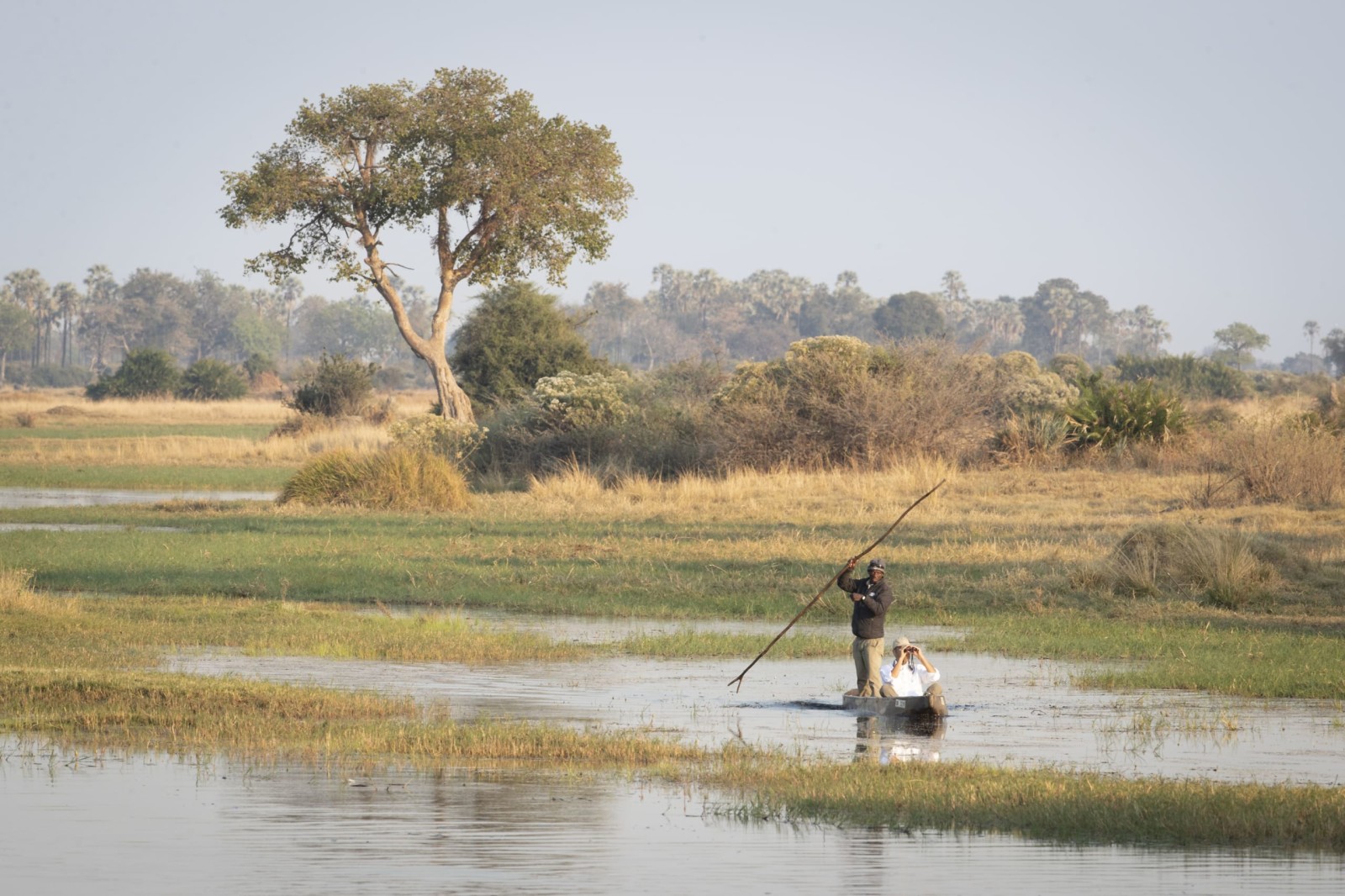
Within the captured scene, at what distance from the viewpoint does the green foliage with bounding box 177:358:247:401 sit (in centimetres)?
9100

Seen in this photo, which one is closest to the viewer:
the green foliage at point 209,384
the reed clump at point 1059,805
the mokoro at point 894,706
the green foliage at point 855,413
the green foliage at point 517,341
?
the reed clump at point 1059,805

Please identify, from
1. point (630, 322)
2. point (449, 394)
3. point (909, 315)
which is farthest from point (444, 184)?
→ point (630, 322)

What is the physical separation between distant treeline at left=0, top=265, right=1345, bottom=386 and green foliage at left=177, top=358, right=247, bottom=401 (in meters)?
55.4

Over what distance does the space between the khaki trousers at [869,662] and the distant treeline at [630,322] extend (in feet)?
448

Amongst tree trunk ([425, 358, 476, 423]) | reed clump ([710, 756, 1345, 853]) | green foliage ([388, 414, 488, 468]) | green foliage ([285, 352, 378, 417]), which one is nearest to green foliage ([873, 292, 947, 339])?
green foliage ([285, 352, 378, 417])

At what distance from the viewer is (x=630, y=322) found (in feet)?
589

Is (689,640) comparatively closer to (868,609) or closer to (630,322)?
(868,609)

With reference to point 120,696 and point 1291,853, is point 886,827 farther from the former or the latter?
point 120,696

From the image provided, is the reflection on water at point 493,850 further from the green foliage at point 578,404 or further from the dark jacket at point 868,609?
the green foliage at point 578,404

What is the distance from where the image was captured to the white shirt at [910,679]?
42.8 ft

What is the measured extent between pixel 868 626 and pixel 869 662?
0.92 ft

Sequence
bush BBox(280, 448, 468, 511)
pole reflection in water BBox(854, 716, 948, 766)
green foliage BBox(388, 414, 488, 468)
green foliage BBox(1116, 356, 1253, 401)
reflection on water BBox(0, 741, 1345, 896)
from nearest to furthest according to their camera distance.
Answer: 1. reflection on water BBox(0, 741, 1345, 896)
2. pole reflection in water BBox(854, 716, 948, 766)
3. bush BBox(280, 448, 468, 511)
4. green foliage BBox(388, 414, 488, 468)
5. green foliage BBox(1116, 356, 1253, 401)

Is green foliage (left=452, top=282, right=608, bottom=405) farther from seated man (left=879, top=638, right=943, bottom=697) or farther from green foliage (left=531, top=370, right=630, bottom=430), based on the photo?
seated man (left=879, top=638, right=943, bottom=697)

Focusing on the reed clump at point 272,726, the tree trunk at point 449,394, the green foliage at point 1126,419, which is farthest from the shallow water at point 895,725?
the tree trunk at point 449,394
